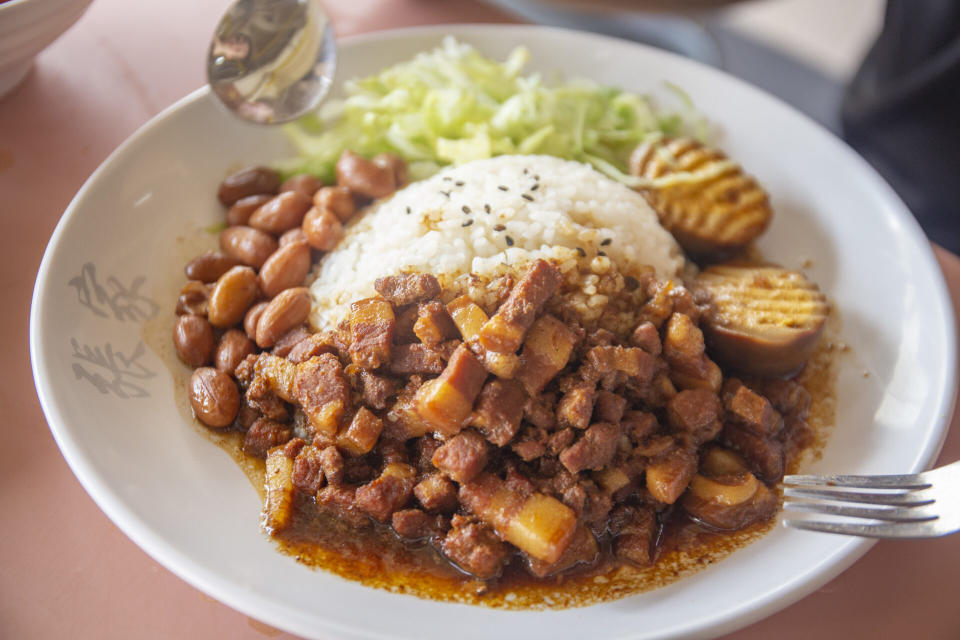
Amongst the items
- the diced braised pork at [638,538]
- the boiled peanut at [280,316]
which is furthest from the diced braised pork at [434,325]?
the diced braised pork at [638,538]

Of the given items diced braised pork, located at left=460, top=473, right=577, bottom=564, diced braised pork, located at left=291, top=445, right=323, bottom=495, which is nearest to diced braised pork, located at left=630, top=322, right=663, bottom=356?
diced braised pork, located at left=460, top=473, right=577, bottom=564

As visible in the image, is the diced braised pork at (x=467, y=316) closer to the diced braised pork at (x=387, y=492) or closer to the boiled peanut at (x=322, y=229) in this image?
the diced braised pork at (x=387, y=492)

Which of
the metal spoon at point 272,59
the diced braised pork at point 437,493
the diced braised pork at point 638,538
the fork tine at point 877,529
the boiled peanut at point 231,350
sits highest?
the metal spoon at point 272,59

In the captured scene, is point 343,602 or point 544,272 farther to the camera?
point 544,272

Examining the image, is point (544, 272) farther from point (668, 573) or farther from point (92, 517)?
point (92, 517)

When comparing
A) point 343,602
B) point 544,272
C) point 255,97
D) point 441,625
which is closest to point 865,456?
point 544,272

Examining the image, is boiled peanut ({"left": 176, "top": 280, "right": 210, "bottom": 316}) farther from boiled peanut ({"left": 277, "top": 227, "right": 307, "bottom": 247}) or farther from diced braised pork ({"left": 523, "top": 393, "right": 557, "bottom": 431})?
diced braised pork ({"left": 523, "top": 393, "right": 557, "bottom": 431})
